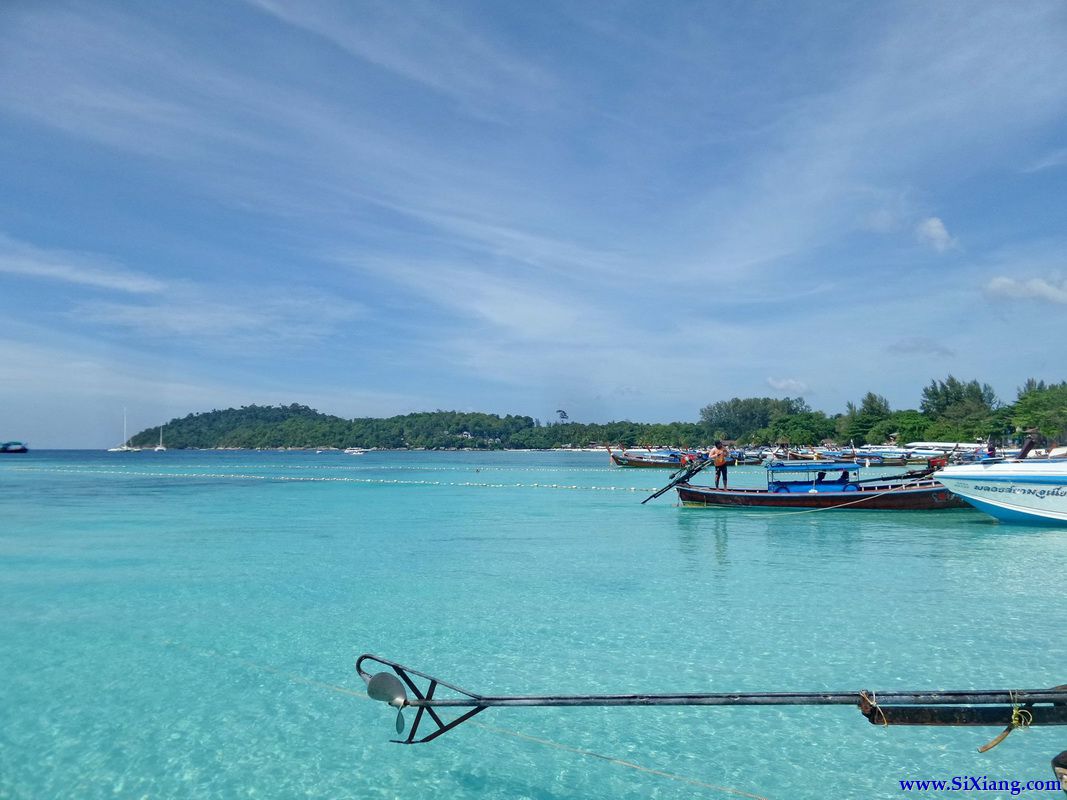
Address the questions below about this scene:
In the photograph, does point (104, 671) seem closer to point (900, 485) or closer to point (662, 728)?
point (662, 728)

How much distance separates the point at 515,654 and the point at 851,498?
2227 centimetres

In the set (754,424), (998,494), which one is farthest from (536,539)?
(754,424)

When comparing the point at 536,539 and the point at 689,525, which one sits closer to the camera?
the point at 536,539

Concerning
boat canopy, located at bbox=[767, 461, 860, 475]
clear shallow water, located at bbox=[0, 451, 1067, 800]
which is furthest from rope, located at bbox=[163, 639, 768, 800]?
boat canopy, located at bbox=[767, 461, 860, 475]

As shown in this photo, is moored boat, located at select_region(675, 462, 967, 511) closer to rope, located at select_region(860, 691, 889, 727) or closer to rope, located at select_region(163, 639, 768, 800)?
rope, located at select_region(163, 639, 768, 800)

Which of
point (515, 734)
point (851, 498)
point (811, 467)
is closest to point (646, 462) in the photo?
point (811, 467)

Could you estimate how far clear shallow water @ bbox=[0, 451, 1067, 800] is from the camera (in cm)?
645

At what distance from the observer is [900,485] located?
27.7m

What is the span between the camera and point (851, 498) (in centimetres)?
2791

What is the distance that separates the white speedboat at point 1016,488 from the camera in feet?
70.6

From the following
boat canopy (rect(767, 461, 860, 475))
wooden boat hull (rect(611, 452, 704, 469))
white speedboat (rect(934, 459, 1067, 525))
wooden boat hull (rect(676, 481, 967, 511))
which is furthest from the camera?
wooden boat hull (rect(611, 452, 704, 469))

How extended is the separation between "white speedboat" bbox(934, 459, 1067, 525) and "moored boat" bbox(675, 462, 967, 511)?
3.11 metres

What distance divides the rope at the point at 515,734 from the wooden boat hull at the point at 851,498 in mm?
23100

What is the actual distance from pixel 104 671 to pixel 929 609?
12193 mm
